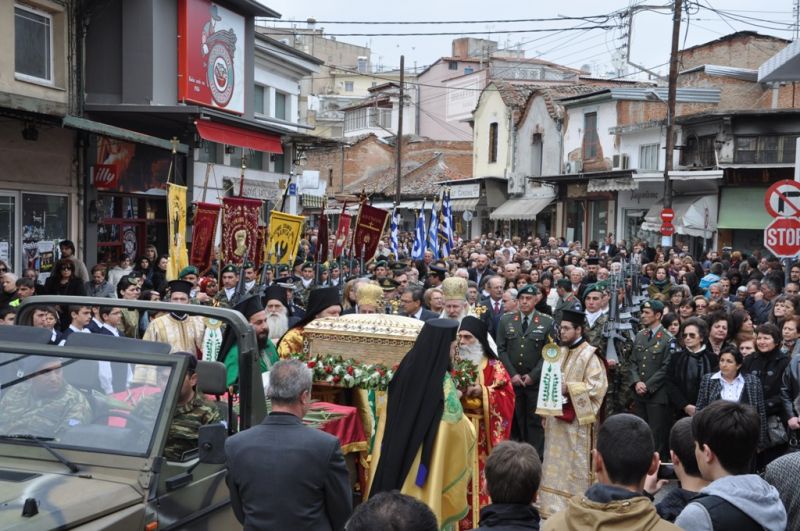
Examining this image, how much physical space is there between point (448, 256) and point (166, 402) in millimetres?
16509

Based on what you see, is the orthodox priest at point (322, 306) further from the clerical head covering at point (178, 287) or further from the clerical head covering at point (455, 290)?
the clerical head covering at point (178, 287)

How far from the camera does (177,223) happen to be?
12422mm

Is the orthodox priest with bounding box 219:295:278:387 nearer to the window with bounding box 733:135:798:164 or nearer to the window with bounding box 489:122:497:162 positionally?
the window with bounding box 733:135:798:164

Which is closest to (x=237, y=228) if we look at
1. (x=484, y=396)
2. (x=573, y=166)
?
(x=484, y=396)

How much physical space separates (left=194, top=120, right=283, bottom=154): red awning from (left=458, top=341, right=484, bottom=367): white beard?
36.4 feet

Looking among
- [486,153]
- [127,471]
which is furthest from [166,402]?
[486,153]

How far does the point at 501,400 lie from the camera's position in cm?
772

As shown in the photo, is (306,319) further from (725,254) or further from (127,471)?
(725,254)

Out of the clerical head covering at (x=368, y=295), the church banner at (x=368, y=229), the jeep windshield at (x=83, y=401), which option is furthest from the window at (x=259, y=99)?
the jeep windshield at (x=83, y=401)

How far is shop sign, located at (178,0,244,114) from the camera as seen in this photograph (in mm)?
19172

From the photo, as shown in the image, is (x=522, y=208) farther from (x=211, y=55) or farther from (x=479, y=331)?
(x=479, y=331)

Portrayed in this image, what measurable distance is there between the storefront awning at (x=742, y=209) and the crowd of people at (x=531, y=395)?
558 inches

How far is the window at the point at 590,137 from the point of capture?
3644 cm

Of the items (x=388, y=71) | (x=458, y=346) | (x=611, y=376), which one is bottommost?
(x=611, y=376)
